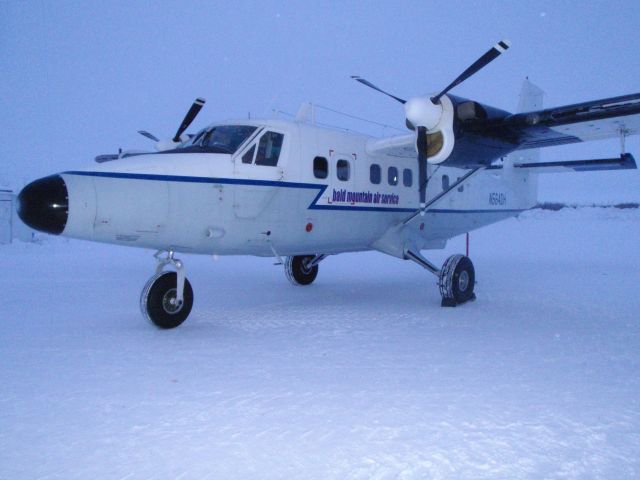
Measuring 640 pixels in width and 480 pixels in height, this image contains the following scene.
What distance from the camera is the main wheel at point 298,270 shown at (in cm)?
1127

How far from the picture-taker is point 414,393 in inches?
171

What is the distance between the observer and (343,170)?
866cm

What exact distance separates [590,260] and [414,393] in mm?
14271

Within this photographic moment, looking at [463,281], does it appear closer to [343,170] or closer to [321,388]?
[343,170]

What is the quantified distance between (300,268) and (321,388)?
694 cm

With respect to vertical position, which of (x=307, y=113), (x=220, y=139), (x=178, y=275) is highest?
(x=307, y=113)

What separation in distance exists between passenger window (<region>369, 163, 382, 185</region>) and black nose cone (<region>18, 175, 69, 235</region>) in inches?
208

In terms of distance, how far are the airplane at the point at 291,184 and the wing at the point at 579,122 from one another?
0.02 meters

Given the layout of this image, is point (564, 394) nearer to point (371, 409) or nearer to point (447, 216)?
point (371, 409)

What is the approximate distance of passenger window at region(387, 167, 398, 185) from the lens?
959cm

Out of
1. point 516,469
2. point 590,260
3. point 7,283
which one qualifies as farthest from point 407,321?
point 590,260

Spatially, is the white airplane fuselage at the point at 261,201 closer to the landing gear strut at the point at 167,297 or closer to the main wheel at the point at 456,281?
the landing gear strut at the point at 167,297

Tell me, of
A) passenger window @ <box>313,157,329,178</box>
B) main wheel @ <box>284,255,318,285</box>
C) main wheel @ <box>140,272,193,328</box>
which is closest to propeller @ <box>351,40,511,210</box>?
passenger window @ <box>313,157,329,178</box>

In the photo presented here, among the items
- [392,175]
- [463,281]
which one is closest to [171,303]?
[392,175]
